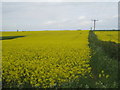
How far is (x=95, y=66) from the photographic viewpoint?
7848mm

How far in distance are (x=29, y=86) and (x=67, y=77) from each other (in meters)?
1.23

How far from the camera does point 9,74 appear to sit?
6.38 metres

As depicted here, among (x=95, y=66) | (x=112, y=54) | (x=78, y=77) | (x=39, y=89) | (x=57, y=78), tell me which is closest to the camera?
(x=39, y=89)

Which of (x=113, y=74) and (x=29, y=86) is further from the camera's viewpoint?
(x=113, y=74)

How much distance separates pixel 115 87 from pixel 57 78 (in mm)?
1879

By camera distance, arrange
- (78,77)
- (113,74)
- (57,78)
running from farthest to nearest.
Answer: (113,74) → (78,77) → (57,78)

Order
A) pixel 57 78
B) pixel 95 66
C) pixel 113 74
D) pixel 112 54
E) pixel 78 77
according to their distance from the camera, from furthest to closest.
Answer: pixel 112 54 → pixel 95 66 → pixel 113 74 → pixel 78 77 → pixel 57 78

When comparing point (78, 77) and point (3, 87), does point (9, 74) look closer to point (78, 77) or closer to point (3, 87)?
point (3, 87)

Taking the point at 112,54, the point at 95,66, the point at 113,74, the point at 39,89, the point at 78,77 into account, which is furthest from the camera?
the point at 112,54

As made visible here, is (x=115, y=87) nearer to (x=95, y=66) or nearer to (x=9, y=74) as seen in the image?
(x=95, y=66)

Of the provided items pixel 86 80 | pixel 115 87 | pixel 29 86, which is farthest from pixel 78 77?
pixel 29 86

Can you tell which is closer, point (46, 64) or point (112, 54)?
point (46, 64)

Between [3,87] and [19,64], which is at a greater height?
[19,64]

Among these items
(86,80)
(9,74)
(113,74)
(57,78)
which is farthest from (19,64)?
(113,74)
